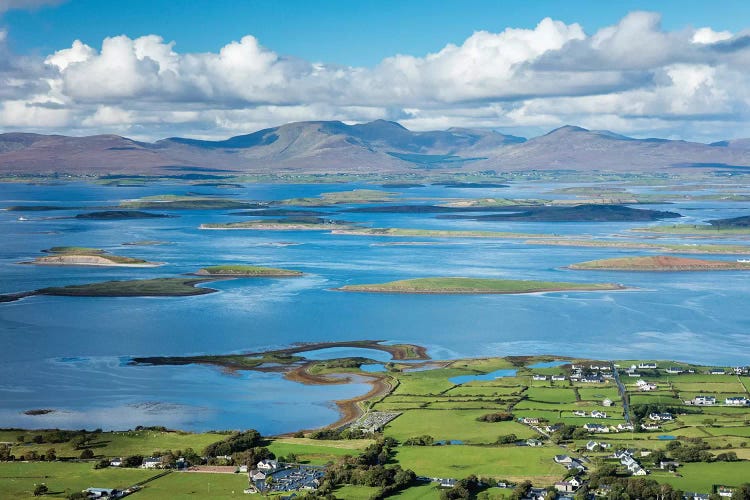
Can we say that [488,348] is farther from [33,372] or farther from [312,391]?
[33,372]

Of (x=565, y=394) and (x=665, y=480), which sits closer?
(x=665, y=480)

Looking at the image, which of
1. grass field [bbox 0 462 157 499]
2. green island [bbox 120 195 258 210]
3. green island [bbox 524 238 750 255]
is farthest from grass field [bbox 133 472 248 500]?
green island [bbox 120 195 258 210]

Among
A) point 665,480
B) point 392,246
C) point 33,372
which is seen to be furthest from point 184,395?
point 392,246

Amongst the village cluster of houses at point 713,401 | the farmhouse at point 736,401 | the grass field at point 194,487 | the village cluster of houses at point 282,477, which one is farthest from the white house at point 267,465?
the farmhouse at point 736,401

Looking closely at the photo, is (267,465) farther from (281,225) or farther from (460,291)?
(281,225)

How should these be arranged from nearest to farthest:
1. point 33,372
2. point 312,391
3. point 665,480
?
point 665,480 → point 312,391 → point 33,372

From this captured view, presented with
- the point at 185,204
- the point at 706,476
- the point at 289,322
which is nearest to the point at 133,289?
the point at 289,322

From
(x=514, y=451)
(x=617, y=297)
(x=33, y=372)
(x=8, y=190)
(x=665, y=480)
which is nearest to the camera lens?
(x=665, y=480)
